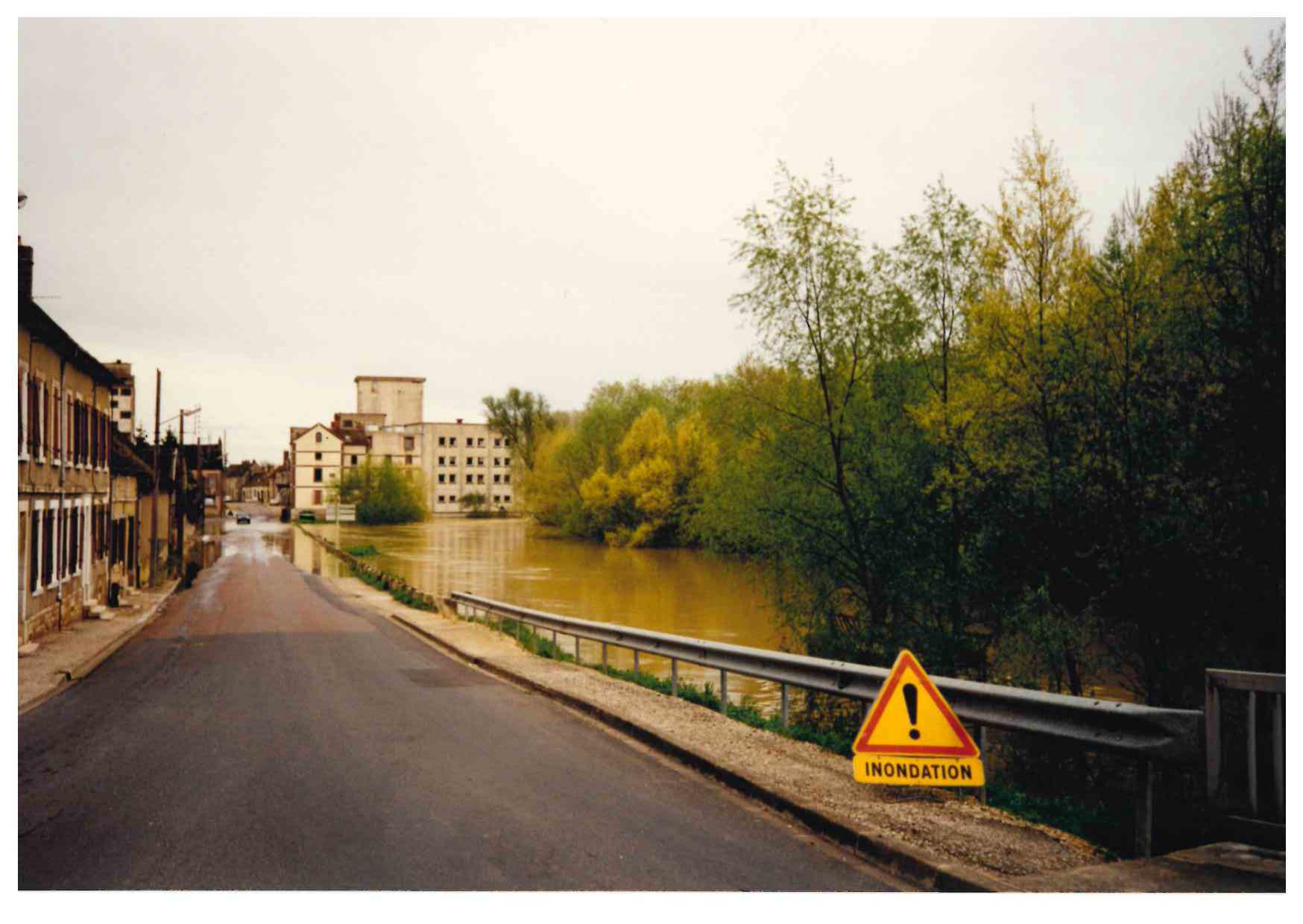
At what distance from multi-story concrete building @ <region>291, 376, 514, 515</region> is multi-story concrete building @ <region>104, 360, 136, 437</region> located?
193 feet

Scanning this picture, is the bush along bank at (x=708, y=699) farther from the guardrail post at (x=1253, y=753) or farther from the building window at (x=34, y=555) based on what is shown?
the building window at (x=34, y=555)

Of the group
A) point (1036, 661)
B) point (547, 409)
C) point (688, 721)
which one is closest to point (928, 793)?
point (688, 721)

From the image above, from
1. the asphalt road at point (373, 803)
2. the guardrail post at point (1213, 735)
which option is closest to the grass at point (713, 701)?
the asphalt road at point (373, 803)

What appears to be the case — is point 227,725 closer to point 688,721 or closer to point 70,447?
point 688,721

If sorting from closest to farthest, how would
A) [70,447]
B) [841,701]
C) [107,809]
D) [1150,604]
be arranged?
1. [107,809]
2. [1150,604]
3. [841,701]
4. [70,447]

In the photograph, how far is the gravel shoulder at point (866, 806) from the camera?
4863 millimetres

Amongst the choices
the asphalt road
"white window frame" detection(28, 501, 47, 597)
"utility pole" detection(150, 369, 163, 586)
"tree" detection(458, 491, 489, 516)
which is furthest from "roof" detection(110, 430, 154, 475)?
"tree" detection(458, 491, 489, 516)

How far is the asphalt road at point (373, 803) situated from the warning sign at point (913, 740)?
0.69 metres

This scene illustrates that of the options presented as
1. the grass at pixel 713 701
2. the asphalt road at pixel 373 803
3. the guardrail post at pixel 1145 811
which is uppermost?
the guardrail post at pixel 1145 811

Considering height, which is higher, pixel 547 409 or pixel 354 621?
pixel 547 409

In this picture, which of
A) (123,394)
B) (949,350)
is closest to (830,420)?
(949,350)

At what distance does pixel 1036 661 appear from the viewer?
41.3 ft

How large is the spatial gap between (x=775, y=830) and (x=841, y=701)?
758cm

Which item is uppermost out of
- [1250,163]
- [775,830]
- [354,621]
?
[1250,163]
